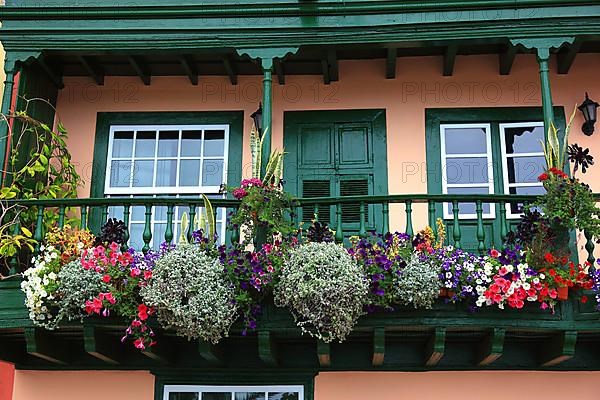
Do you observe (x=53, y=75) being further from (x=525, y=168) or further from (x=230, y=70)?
(x=525, y=168)

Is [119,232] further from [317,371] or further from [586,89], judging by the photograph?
[586,89]

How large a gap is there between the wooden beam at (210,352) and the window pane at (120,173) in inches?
99.5

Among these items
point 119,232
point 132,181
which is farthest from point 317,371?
point 132,181

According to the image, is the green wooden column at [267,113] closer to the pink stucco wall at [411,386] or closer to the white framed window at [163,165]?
the white framed window at [163,165]

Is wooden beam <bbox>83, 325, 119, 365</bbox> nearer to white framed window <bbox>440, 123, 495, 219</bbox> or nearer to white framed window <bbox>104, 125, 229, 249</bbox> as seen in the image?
white framed window <bbox>104, 125, 229, 249</bbox>

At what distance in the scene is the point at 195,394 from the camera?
27.5 ft

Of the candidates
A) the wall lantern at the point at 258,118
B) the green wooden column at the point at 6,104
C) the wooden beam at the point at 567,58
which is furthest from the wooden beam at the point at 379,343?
the green wooden column at the point at 6,104

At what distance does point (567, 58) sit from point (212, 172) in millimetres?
4313

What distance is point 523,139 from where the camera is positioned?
913 cm

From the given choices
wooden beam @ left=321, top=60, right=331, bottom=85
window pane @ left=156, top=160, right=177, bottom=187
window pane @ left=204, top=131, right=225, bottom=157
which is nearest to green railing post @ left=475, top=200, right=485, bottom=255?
wooden beam @ left=321, top=60, right=331, bottom=85

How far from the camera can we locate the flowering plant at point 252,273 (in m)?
7.06

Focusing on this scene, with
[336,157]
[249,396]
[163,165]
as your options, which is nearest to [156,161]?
[163,165]

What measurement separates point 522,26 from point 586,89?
4.96 ft

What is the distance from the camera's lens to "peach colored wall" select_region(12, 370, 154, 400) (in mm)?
8422
